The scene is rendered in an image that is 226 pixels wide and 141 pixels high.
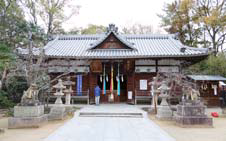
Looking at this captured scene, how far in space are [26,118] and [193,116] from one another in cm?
758

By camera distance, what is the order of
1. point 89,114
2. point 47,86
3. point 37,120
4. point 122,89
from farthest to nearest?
point 122,89, point 47,86, point 89,114, point 37,120

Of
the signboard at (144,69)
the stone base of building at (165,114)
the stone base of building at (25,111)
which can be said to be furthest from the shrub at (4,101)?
the stone base of building at (165,114)

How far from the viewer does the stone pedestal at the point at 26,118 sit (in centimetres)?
703

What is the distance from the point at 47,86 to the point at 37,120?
3.31 meters

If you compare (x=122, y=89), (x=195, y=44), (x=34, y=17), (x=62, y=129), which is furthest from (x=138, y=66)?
(x=34, y=17)

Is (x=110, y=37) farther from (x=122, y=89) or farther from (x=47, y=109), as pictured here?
(x=47, y=109)

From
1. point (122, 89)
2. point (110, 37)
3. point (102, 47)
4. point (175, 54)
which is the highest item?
point (110, 37)

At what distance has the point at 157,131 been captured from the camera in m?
6.37

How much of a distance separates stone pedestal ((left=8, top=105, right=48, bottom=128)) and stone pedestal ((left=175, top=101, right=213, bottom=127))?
6.58 m

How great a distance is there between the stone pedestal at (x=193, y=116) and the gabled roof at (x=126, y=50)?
19.3 feet

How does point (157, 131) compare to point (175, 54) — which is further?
point (175, 54)

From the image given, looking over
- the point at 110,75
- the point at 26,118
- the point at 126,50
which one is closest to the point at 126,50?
the point at 126,50

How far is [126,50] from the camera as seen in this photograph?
1460cm

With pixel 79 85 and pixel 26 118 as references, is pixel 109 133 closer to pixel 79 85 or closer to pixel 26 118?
pixel 26 118
